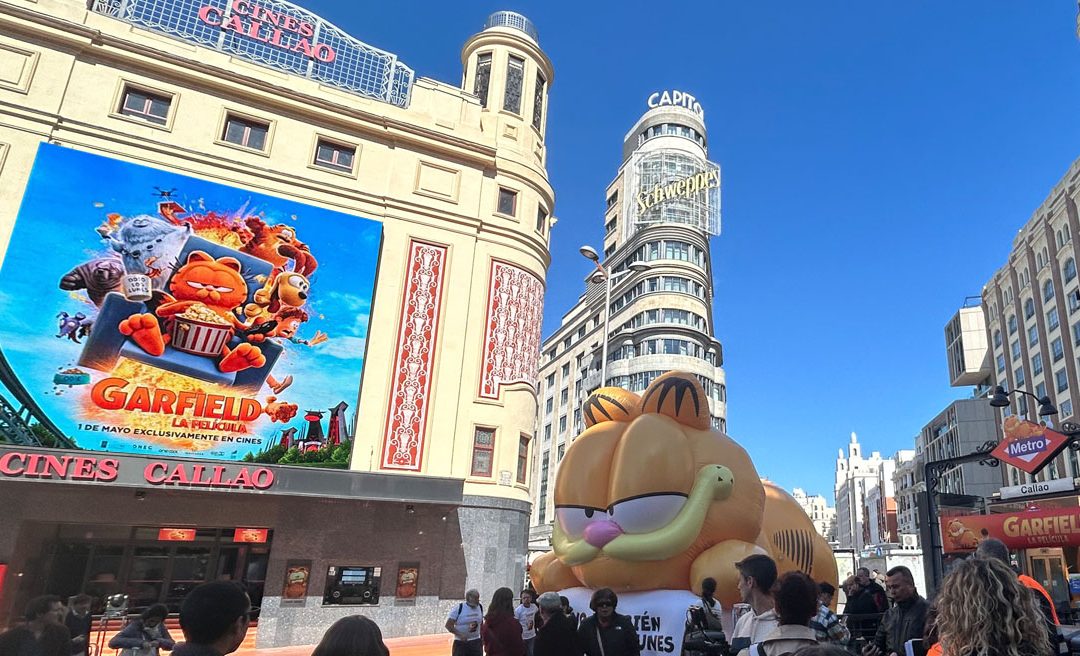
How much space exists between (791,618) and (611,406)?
22.3 feet

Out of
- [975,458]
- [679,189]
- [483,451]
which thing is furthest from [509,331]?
[679,189]

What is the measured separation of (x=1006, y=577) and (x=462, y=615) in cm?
657

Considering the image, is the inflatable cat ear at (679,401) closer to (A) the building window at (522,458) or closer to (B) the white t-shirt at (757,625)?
(B) the white t-shirt at (757,625)

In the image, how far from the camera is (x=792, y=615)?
141 inches

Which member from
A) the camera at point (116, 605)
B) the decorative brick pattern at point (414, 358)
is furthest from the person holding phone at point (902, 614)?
the camera at point (116, 605)

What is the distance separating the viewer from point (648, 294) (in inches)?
2126

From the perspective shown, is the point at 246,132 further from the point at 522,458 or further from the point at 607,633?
the point at 607,633

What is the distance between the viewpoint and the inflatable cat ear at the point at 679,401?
32.8ft

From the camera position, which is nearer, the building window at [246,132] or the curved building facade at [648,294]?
the building window at [246,132]

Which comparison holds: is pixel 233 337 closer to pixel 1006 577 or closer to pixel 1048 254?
pixel 1006 577

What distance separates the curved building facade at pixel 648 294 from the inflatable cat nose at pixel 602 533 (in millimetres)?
38728

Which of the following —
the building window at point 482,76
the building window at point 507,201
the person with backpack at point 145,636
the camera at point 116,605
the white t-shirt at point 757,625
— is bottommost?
the camera at point 116,605

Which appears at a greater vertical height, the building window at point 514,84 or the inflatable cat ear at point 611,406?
the building window at point 514,84

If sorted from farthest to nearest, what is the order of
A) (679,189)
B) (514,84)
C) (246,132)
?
(679,189) → (514,84) → (246,132)
